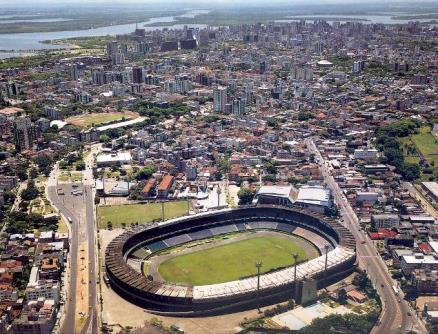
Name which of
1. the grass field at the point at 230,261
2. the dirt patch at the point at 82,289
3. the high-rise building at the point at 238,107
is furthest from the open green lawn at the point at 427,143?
the dirt patch at the point at 82,289

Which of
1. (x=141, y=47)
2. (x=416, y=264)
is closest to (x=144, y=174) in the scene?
(x=416, y=264)

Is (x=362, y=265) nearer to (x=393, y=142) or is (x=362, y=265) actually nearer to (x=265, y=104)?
(x=393, y=142)

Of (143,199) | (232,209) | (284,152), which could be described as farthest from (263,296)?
(284,152)

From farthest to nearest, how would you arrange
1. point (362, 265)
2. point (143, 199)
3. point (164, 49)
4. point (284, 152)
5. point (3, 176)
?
point (164, 49) → point (284, 152) → point (3, 176) → point (143, 199) → point (362, 265)

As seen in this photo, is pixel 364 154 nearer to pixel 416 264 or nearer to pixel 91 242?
pixel 416 264

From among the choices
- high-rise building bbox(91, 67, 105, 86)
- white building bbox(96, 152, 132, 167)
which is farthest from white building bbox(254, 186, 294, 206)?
high-rise building bbox(91, 67, 105, 86)

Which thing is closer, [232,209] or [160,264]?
[160,264]
